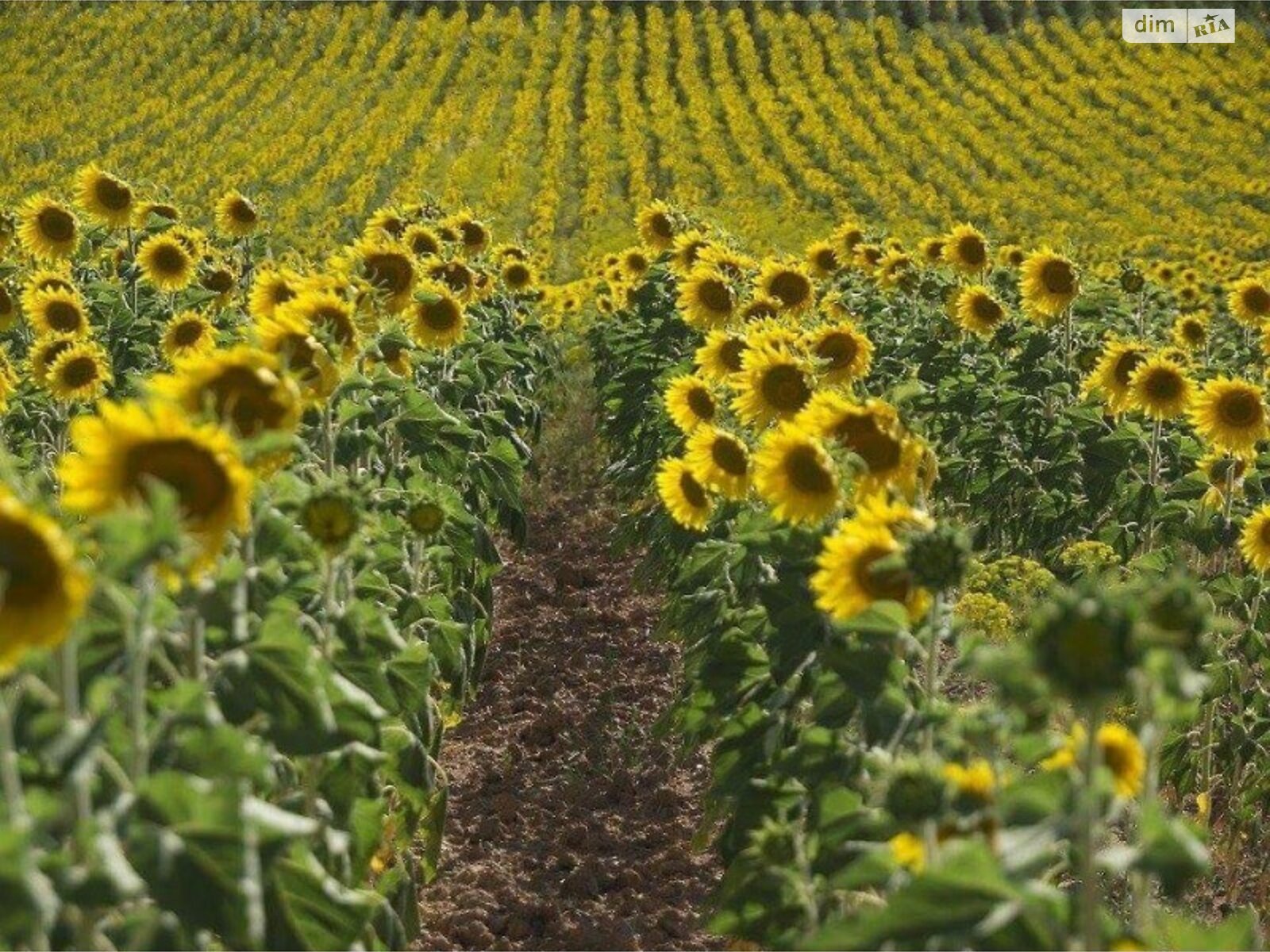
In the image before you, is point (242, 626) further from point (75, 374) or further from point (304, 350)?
point (75, 374)

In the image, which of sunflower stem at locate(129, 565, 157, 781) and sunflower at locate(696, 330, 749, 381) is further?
sunflower at locate(696, 330, 749, 381)

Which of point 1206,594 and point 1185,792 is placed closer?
point 1206,594

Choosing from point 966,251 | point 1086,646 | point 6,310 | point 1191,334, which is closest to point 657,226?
point 966,251

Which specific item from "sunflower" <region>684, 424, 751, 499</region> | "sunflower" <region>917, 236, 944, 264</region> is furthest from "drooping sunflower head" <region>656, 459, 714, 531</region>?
"sunflower" <region>917, 236, 944, 264</region>

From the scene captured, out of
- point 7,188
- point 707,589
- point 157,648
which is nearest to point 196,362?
point 157,648

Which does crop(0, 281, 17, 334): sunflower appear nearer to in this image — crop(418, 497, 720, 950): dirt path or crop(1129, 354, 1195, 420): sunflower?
crop(418, 497, 720, 950): dirt path

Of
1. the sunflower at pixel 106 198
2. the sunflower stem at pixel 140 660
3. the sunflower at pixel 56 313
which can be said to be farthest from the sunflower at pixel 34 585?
the sunflower at pixel 106 198

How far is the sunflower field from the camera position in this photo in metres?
1.61

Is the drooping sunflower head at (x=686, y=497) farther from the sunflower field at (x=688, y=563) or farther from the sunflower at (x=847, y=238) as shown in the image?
the sunflower at (x=847, y=238)

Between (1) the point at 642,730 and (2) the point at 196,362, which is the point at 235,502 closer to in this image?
(2) the point at 196,362

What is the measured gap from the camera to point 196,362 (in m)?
2.57

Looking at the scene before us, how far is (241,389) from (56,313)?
3.46 metres

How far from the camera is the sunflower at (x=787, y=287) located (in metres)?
5.96

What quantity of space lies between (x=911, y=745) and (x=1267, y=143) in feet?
92.0
